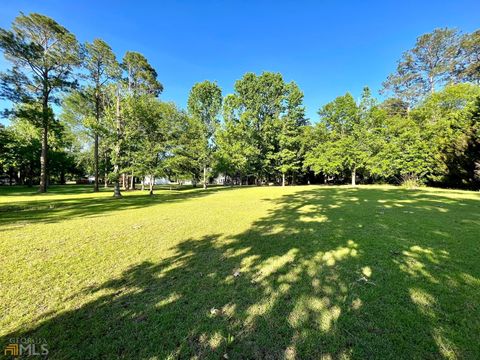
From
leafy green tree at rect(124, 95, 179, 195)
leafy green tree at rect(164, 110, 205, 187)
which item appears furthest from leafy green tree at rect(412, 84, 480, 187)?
leafy green tree at rect(124, 95, 179, 195)

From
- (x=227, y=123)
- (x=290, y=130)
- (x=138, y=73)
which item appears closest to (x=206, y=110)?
(x=227, y=123)

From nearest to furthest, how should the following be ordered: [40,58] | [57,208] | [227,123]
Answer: [57,208], [40,58], [227,123]

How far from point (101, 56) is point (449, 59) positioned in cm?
4098

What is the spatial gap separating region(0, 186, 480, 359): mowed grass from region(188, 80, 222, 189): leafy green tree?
2286cm

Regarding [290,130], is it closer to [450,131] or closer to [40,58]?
[450,131]

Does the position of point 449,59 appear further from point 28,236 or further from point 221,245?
point 28,236

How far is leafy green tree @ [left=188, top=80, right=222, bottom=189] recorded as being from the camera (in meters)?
27.8

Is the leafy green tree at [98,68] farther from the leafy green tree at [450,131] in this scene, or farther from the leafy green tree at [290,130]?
the leafy green tree at [450,131]

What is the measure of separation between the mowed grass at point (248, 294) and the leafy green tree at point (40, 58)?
17.2 meters

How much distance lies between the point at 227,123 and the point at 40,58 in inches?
762

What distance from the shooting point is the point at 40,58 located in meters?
17.6

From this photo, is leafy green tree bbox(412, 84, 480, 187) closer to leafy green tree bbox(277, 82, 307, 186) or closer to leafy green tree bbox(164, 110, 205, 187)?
leafy green tree bbox(277, 82, 307, 186)

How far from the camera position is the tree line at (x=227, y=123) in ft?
55.9

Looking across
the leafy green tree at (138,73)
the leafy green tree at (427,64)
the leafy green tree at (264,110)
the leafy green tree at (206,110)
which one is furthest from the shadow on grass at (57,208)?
the leafy green tree at (427,64)
